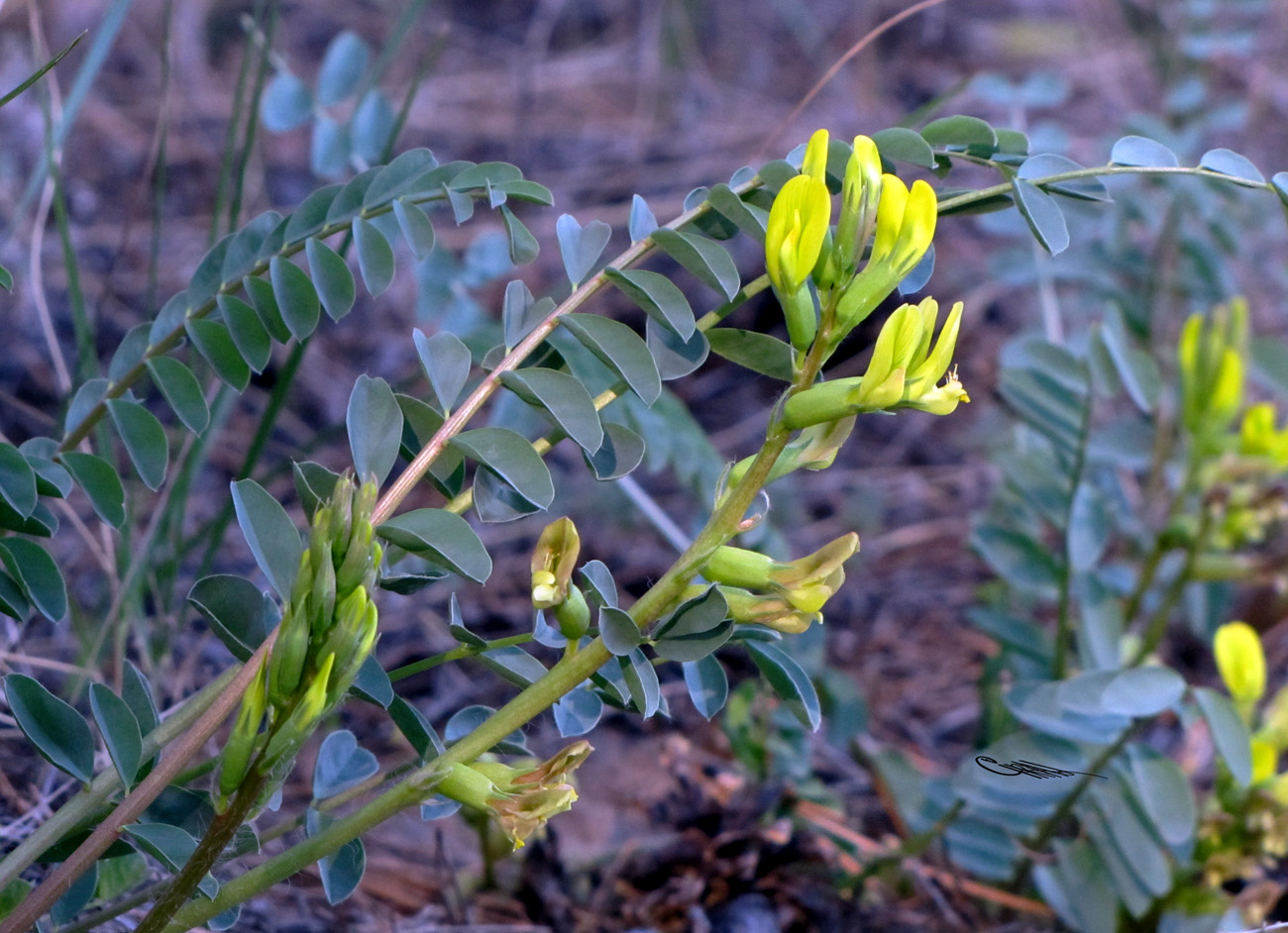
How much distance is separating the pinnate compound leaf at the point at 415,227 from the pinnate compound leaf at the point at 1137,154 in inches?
27.4

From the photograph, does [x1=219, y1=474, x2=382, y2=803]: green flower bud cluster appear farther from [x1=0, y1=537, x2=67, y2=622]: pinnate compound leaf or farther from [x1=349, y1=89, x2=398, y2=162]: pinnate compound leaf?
[x1=349, y1=89, x2=398, y2=162]: pinnate compound leaf

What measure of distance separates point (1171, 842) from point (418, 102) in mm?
2909

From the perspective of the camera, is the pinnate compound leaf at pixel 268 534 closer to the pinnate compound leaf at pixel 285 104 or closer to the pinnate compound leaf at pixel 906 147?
the pinnate compound leaf at pixel 906 147

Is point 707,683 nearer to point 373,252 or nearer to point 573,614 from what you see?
point 573,614

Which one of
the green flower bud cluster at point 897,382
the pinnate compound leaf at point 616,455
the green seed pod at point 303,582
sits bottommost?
the pinnate compound leaf at point 616,455

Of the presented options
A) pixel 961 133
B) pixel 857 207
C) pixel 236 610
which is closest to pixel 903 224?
pixel 857 207

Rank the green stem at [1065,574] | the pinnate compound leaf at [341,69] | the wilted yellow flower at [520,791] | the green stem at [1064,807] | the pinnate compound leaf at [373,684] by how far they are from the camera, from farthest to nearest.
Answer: the pinnate compound leaf at [341,69] → the green stem at [1065,574] → the green stem at [1064,807] → the pinnate compound leaf at [373,684] → the wilted yellow flower at [520,791]

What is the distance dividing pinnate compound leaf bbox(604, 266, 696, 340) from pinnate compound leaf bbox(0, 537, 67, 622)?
24.6 inches

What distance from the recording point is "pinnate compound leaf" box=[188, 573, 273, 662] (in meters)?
0.92

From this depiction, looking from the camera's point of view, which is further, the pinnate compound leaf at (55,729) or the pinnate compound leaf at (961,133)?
the pinnate compound leaf at (961,133)

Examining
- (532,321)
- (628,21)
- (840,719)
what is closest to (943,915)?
(840,719)

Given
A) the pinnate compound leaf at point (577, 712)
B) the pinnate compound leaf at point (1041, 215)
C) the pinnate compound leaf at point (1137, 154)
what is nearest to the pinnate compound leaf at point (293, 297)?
the pinnate compound leaf at point (577, 712)

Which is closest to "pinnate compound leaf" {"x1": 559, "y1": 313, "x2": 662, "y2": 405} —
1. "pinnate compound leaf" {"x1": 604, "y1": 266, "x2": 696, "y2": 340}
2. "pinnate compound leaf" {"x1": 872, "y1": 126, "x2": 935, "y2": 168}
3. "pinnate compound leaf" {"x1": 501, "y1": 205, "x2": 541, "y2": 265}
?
"pinnate compound leaf" {"x1": 604, "y1": 266, "x2": 696, "y2": 340}

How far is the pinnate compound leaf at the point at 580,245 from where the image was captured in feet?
3.68
